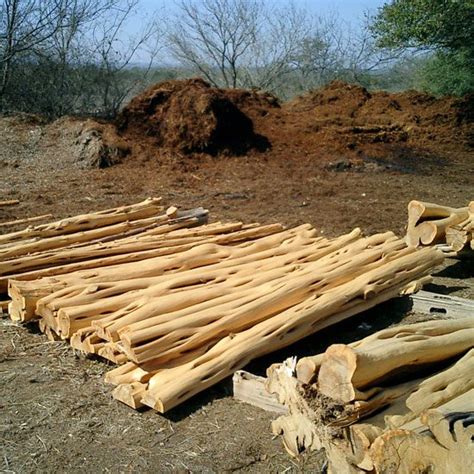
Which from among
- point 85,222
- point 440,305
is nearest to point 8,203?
point 85,222

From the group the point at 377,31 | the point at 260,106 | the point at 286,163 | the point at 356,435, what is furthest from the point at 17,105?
the point at 356,435

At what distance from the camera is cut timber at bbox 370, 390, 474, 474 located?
2.56m

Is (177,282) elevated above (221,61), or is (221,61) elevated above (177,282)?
(221,61)

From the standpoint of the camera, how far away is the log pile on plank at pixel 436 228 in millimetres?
6355

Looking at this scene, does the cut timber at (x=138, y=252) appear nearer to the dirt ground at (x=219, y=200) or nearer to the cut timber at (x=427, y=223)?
the dirt ground at (x=219, y=200)

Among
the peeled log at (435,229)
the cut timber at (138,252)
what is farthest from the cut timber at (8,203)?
the peeled log at (435,229)

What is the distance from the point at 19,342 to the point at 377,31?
14.0 metres

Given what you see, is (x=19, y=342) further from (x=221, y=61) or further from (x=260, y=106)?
(x=221, y=61)

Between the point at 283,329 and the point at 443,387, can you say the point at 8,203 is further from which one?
the point at 443,387

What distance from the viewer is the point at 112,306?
4.77m

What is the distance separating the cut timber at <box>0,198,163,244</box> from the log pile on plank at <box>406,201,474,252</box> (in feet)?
9.24

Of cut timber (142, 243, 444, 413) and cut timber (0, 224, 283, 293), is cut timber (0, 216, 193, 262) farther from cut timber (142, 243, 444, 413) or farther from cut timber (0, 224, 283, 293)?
cut timber (142, 243, 444, 413)

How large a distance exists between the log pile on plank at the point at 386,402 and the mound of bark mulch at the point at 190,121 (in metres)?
10.6

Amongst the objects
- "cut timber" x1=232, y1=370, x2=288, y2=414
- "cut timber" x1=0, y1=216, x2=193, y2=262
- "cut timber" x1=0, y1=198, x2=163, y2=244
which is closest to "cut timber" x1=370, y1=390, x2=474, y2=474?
"cut timber" x1=232, y1=370, x2=288, y2=414
